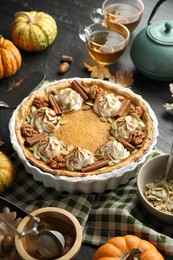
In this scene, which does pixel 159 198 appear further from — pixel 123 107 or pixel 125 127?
pixel 123 107

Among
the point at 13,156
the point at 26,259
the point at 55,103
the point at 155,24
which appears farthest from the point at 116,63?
the point at 26,259

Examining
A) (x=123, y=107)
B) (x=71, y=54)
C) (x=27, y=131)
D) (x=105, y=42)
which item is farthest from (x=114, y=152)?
(x=71, y=54)

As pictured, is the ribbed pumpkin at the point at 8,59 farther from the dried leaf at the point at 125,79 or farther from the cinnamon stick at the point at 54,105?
the dried leaf at the point at 125,79

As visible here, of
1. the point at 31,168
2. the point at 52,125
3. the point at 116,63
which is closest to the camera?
the point at 31,168

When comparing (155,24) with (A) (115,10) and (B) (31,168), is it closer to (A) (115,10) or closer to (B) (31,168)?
(A) (115,10)

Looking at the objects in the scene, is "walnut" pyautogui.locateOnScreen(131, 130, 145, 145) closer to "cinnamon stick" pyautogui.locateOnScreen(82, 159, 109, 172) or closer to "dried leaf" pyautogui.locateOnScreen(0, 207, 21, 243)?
"cinnamon stick" pyautogui.locateOnScreen(82, 159, 109, 172)

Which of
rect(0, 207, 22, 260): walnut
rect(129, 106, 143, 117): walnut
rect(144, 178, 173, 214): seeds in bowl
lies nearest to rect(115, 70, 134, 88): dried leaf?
rect(129, 106, 143, 117): walnut
